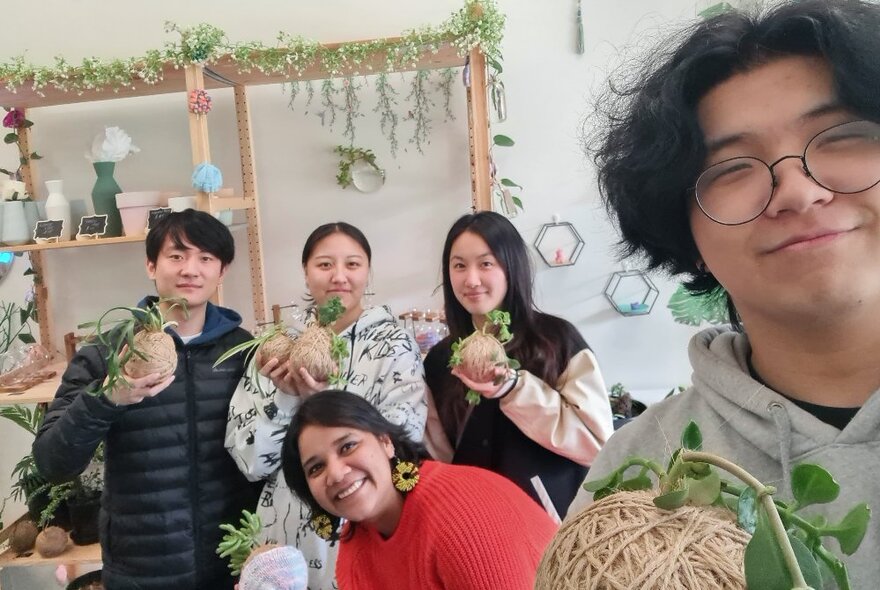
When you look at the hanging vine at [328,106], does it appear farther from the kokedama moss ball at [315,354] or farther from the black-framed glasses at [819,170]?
the black-framed glasses at [819,170]

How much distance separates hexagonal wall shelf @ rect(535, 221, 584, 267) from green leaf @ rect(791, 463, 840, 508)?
204cm

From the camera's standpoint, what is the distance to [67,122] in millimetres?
2504

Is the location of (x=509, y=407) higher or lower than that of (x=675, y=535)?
lower

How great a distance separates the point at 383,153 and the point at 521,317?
1184mm

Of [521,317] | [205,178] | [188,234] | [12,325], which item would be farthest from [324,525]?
[12,325]

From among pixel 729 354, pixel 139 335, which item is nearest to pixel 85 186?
pixel 139 335

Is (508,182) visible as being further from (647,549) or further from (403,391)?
(647,549)

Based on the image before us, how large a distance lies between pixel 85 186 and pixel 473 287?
1994 millimetres

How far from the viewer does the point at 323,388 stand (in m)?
1.40

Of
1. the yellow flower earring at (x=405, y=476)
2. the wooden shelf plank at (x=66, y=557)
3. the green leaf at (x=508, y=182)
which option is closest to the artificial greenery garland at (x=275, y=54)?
the green leaf at (x=508, y=182)

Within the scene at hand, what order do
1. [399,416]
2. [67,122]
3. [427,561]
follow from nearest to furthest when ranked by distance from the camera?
[427,561], [399,416], [67,122]

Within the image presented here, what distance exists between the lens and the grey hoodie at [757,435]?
0.52m

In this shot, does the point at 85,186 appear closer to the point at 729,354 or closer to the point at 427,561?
the point at 427,561

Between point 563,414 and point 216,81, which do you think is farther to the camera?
point 216,81
